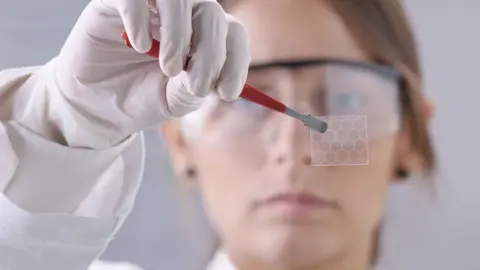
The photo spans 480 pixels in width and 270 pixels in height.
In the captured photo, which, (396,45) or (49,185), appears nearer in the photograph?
(49,185)

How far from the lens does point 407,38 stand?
4.12 ft

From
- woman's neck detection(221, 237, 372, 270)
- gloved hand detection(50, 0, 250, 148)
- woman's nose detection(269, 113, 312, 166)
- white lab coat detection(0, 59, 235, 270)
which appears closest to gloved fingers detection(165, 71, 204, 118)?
gloved hand detection(50, 0, 250, 148)

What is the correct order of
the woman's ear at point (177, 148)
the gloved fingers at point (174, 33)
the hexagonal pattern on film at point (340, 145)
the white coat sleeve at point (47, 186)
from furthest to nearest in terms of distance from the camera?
the woman's ear at point (177, 148)
the hexagonal pattern on film at point (340, 145)
the white coat sleeve at point (47, 186)
the gloved fingers at point (174, 33)

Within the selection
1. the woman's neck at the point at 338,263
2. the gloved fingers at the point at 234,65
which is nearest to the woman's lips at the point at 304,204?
the woman's neck at the point at 338,263

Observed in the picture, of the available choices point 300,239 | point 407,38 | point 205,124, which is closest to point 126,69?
point 205,124

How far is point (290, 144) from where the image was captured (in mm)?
1182

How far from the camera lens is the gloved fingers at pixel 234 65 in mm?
632

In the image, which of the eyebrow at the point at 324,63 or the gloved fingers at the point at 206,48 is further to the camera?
the eyebrow at the point at 324,63

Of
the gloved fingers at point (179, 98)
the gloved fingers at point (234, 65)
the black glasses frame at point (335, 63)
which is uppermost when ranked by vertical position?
the gloved fingers at point (234, 65)

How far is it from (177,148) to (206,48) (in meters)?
0.71

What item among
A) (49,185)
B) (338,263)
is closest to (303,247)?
(338,263)

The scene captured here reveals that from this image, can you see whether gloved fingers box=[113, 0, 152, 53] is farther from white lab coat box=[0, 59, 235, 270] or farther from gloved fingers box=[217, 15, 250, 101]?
white lab coat box=[0, 59, 235, 270]

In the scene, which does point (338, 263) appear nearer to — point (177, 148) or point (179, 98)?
point (177, 148)

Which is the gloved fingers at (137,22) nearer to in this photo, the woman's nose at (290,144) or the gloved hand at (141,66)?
the gloved hand at (141,66)
